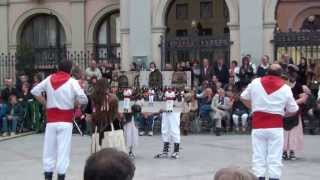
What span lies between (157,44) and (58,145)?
53.2 ft

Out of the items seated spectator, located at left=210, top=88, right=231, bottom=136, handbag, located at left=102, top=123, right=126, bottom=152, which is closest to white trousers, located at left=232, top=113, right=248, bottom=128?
seated spectator, located at left=210, top=88, right=231, bottom=136

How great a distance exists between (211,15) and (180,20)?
74.2 inches

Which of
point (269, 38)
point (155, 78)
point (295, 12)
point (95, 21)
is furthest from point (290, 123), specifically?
point (295, 12)

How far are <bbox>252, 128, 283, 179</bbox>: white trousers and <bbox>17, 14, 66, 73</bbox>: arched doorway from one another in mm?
22367

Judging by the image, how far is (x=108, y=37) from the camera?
3234 cm

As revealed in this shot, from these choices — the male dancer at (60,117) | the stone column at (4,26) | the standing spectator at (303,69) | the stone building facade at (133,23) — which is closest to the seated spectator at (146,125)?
the standing spectator at (303,69)

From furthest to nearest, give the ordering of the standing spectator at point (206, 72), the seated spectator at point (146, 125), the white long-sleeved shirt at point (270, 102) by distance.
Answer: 1. the standing spectator at point (206, 72)
2. the seated spectator at point (146, 125)
3. the white long-sleeved shirt at point (270, 102)

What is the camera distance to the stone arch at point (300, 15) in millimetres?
35469

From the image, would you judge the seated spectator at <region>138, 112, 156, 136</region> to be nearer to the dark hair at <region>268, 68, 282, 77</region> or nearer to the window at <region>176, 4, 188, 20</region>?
the dark hair at <region>268, 68, 282, 77</region>

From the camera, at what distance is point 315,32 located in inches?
926

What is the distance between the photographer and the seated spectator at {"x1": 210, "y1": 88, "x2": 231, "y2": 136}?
67.2 feet

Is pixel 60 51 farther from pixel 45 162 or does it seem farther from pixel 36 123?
pixel 45 162

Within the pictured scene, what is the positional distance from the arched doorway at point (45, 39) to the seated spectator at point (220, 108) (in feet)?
40.9

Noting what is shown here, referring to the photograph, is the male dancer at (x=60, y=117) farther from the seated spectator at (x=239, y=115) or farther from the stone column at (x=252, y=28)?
the stone column at (x=252, y=28)
